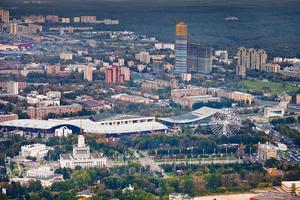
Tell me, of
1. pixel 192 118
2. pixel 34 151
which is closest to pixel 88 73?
pixel 192 118

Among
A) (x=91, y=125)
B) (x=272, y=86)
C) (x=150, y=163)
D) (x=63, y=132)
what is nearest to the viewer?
(x=150, y=163)

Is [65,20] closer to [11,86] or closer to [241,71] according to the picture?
[11,86]

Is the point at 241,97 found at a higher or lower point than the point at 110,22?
lower

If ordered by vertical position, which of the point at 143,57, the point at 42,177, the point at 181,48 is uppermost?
the point at 181,48

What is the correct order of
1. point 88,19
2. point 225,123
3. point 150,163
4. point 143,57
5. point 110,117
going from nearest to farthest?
point 150,163 → point 225,123 → point 110,117 → point 143,57 → point 88,19

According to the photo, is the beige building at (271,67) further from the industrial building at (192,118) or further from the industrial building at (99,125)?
the industrial building at (99,125)

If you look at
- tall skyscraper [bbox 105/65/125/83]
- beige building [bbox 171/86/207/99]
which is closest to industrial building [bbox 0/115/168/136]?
beige building [bbox 171/86/207/99]

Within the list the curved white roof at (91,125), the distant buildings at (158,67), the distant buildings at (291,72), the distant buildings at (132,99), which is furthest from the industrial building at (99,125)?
the distant buildings at (291,72)
